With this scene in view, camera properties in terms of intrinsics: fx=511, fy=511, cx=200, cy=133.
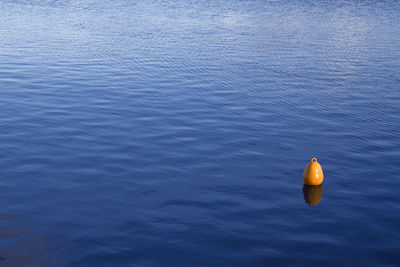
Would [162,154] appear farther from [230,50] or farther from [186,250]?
[230,50]

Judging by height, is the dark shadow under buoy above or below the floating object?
below

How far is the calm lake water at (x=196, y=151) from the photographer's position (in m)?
9.40

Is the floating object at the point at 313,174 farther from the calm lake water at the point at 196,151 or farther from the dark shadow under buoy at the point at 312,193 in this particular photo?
the calm lake water at the point at 196,151

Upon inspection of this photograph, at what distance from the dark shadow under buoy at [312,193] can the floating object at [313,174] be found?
114mm

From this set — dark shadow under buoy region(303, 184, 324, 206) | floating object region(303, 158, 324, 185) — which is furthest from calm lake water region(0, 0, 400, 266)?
floating object region(303, 158, 324, 185)

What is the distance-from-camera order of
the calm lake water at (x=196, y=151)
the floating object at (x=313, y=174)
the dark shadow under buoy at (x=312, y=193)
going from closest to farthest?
the calm lake water at (x=196, y=151)
the dark shadow under buoy at (x=312, y=193)
the floating object at (x=313, y=174)

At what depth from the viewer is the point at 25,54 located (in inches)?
1037

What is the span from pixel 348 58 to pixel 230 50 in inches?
248

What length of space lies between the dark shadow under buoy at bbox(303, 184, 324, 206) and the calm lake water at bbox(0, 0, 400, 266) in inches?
2.6

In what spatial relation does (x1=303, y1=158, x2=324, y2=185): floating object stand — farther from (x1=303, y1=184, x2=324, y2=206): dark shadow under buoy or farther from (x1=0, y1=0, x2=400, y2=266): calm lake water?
(x1=0, y1=0, x2=400, y2=266): calm lake water

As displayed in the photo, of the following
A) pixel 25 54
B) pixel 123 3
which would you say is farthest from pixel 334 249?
pixel 123 3

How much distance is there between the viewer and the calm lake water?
940cm

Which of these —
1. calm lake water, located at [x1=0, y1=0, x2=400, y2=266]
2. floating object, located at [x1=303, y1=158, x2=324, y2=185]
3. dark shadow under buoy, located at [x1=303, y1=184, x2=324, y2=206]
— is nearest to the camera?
calm lake water, located at [x1=0, y1=0, x2=400, y2=266]

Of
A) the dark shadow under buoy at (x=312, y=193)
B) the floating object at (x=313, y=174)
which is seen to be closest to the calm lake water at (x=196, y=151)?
the dark shadow under buoy at (x=312, y=193)
